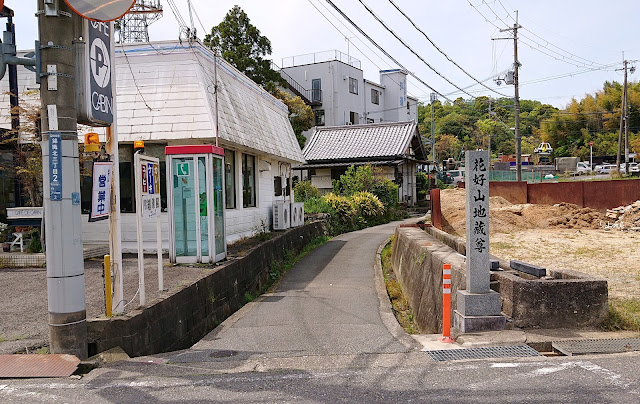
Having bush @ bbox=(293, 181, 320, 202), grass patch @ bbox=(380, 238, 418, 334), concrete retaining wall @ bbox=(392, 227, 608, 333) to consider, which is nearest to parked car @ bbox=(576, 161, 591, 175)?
bush @ bbox=(293, 181, 320, 202)

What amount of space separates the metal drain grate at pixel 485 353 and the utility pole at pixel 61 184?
3.91 m

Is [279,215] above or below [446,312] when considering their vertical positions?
above

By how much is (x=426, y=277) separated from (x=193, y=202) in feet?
15.9

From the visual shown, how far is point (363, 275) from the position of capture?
13.5 metres

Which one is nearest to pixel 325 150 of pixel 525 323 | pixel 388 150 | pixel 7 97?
pixel 388 150

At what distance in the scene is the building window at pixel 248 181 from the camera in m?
14.7

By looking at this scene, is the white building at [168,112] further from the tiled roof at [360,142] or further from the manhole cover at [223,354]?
the tiled roof at [360,142]

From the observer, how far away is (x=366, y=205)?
26.1m

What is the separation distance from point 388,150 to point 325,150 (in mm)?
4255

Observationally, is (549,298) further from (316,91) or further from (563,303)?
(316,91)

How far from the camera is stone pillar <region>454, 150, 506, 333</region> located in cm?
646

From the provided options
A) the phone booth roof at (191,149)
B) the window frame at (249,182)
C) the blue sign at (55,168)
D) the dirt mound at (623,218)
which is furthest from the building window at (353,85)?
the blue sign at (55,168)

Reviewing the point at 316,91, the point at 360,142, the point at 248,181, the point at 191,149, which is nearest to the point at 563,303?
the point at 191,149

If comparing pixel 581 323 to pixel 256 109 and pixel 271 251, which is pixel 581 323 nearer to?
pixel 271 251
